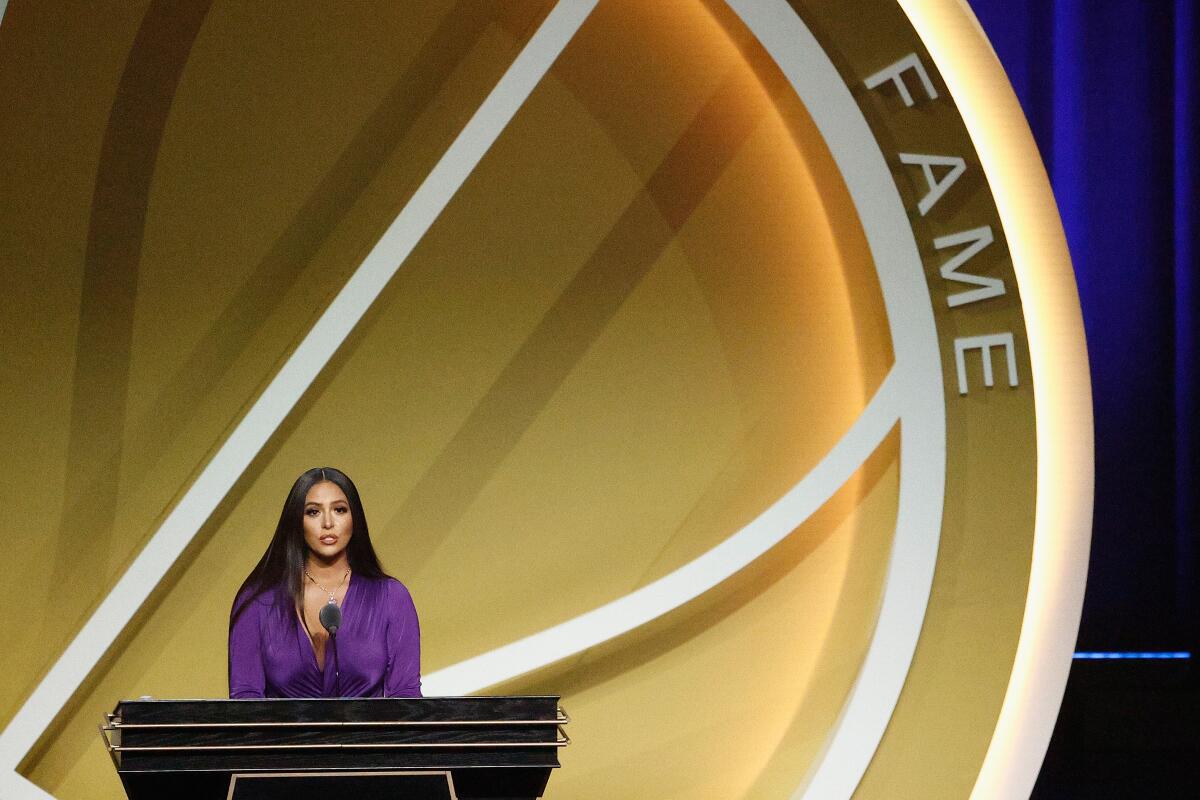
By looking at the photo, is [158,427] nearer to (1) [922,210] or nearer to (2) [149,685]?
(2) [149,685]

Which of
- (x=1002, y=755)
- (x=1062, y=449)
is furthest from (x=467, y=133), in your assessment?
(x=1002, y=755)

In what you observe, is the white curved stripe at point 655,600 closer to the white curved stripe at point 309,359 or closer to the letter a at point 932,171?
the letter a at point 932,171

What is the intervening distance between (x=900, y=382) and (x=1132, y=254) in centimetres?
97

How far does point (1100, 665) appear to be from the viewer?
163 inches

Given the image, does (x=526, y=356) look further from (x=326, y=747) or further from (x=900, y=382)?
(x=326, y=747)

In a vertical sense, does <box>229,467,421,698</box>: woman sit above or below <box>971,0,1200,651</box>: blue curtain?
below

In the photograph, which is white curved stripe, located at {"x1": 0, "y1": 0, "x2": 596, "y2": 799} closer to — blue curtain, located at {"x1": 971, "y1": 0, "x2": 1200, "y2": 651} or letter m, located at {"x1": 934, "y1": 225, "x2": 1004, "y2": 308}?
letter m, located at {"x1": 934, "y1": 225, "x2": 1004, "y2": 308}

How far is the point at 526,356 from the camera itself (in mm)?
4230

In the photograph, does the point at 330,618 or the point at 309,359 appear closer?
the point at 330,618

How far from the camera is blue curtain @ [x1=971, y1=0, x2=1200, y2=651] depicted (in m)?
4.18

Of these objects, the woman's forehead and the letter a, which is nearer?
the woman's forehead

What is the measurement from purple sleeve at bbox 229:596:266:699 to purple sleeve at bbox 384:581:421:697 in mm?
307

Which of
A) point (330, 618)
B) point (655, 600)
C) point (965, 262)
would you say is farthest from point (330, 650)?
point (965, 262)

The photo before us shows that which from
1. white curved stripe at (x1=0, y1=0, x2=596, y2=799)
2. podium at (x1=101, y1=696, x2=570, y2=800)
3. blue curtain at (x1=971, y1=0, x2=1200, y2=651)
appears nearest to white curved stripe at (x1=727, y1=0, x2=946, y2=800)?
white curved stripe at (x1=0, y1=0, x2=596, y2=799)
